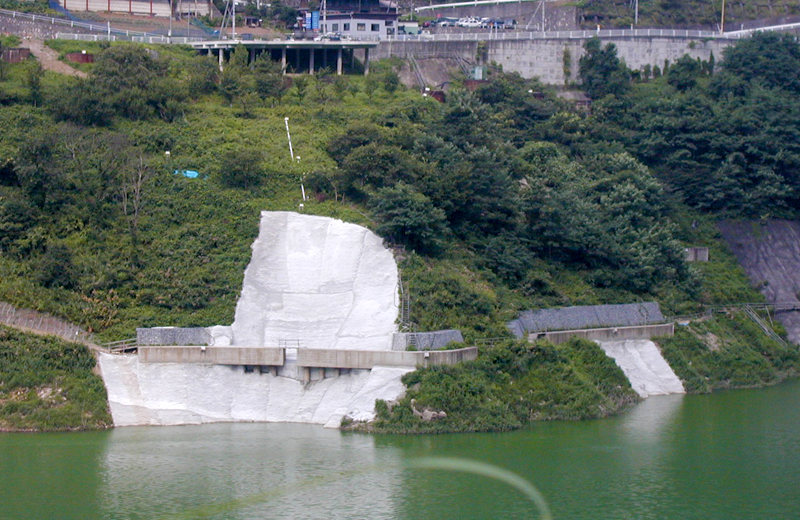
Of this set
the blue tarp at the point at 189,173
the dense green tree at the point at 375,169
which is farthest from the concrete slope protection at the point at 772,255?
the blue tarp at the point at 189,173

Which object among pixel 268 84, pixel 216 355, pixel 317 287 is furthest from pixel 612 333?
pixel 268 84

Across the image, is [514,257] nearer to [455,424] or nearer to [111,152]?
[455,424]

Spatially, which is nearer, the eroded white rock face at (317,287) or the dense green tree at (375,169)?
the eroded white rock face at (317,287)

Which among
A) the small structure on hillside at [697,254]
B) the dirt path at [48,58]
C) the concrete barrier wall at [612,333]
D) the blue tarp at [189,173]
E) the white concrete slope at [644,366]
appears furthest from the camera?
the dirt path at [48,58]

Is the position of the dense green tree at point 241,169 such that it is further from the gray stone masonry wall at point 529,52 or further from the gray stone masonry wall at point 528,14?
the gray stone masonry wall at point 528,14

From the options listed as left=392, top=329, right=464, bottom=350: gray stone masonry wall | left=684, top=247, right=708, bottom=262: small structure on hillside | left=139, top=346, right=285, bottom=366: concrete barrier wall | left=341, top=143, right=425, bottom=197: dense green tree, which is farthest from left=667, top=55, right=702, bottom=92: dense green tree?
left=139, top=346, right=285, bottom=366: concrete barrier wall

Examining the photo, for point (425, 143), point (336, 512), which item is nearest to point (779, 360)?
point (425, 143)
